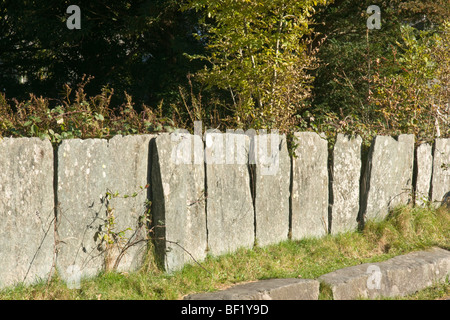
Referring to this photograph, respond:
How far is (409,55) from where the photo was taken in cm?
729

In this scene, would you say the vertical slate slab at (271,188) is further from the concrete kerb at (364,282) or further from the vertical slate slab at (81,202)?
the vertical slate slab at (81,202)

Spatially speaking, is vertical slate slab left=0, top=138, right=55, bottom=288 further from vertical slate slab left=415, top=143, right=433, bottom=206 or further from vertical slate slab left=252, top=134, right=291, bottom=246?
vertical slate slab left=415, top=143, right=433, bottom=206

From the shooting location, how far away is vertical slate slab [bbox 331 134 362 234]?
5.28 m

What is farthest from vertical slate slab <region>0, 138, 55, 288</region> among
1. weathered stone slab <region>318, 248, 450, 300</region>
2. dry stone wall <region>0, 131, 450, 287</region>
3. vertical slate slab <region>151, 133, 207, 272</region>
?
weathered stone slab <region>318, 248, 450, 300</region>

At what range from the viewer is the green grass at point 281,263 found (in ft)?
11.6

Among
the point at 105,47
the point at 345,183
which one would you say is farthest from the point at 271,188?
the point at 105,47

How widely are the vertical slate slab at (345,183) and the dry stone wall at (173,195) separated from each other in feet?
0.04

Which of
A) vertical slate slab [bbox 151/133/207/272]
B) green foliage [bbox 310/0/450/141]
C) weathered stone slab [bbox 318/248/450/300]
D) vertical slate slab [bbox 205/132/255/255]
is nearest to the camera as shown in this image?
vertical slate slab [bbox 151/133/207/272]

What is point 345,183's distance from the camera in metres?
5.36

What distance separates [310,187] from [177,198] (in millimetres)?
1679

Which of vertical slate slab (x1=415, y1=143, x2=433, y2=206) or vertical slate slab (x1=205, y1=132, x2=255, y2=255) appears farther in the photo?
vertical slate slab (x1=415, y1=143, x2=433, y2=206)

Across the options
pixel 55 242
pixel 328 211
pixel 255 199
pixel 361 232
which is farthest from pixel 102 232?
pixel 361 232

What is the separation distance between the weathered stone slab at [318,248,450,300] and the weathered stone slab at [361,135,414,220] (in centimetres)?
76

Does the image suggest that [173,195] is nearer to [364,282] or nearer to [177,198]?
[177,198]
